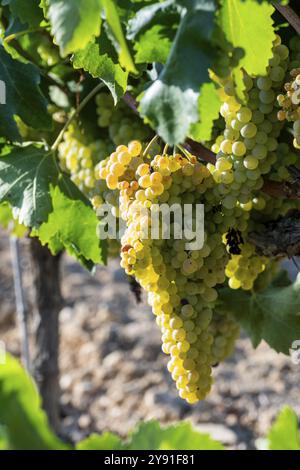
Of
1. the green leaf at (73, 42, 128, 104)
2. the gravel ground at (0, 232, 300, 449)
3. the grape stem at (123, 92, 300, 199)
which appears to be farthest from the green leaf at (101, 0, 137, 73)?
the gravel ground at (0, 232, 300, 449)

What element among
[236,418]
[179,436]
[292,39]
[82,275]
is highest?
[292,39]

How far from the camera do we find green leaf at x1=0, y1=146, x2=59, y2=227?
49.9 inches

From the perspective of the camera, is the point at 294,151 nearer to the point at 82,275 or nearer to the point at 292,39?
the point at 292,39

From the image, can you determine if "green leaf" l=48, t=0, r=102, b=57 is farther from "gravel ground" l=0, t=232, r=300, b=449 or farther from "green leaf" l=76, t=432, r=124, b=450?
"gravel ground" l=0, t=232, r=300, b=449

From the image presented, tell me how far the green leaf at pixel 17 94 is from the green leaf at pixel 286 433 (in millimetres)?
759

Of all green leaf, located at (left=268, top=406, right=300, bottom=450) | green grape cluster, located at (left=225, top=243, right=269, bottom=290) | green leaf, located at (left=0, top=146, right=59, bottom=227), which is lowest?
green grape cluster, located at (left=225, top=243, right=269, bottom=290)

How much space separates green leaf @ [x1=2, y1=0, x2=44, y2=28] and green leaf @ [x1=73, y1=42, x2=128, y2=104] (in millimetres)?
205

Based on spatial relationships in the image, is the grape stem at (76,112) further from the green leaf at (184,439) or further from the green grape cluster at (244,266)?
the green leaf at (184,439)

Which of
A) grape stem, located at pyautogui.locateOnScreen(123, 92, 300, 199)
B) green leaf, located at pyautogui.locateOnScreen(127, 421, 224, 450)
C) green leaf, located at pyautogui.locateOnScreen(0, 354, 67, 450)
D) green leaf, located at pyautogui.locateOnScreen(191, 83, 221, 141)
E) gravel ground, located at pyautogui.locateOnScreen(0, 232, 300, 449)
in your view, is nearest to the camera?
green leaf, located at pyautogui.locateOnScreen(0, 354, 67, 450)

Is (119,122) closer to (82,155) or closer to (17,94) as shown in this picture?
(82,155)

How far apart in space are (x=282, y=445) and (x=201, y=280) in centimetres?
41

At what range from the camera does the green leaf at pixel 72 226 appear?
1354 mm

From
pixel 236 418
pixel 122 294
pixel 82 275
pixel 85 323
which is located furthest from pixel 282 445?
pixel 82 275

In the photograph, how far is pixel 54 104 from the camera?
5.29 feet
